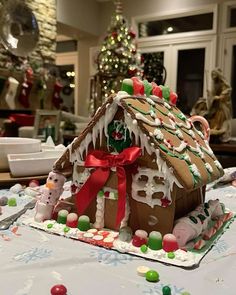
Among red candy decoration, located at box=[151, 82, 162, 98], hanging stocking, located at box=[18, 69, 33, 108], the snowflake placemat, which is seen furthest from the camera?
hanging stocking, located at box=[18, 69, 33, 108]

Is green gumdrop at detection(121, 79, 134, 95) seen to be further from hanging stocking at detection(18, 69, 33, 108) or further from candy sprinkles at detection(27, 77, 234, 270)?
hanging stocking at detection(18, 69, 33, 108)

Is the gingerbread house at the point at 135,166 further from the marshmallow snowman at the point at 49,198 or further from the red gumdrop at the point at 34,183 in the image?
the red gumdrop at the point at 34,183

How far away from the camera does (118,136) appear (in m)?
0.65

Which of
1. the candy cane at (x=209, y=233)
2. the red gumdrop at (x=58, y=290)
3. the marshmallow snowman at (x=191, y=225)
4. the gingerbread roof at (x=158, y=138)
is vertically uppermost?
the gingerbread roof at (x=158, y=138)

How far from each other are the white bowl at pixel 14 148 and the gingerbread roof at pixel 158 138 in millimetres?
417

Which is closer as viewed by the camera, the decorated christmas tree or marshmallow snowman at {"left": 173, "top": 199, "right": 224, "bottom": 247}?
marshmallow snowman at {"left": 173, "top": 199, "right": 224, "bottom": 247}

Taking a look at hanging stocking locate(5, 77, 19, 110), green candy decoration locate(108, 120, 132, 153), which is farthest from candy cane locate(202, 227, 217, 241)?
hanging stocking locate(5, 77, 19, 110)

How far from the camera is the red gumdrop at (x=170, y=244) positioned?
0.55 m

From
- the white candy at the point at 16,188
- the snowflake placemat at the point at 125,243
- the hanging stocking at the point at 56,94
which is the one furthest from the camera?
the hanging stocking at the point at 56,94

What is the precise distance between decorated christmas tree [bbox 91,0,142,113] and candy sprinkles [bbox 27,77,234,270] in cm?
267

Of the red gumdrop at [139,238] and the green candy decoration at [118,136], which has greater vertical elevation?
the green candy decoration at [118,136]

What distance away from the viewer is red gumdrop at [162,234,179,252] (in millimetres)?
552

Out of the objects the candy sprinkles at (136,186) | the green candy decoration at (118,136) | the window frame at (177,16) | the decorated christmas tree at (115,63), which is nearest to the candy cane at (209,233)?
the candy sprinkles at (136,186)

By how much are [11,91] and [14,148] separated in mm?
3864
